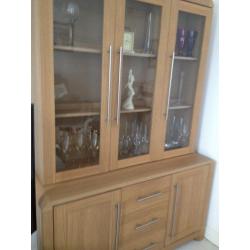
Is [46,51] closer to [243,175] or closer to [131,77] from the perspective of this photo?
[131,77]

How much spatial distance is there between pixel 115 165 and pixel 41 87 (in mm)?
703

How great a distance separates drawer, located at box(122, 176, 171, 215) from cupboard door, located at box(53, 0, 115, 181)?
243 millimetres

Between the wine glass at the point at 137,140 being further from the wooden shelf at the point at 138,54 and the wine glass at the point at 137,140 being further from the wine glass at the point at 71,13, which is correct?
the wine glass at the point at 71,13

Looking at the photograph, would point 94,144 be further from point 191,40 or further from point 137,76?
point 191,40

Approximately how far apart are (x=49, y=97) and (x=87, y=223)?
770 millimetres

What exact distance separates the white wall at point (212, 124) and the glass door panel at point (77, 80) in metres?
1.05

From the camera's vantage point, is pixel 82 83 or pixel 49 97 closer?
pixel 49 97

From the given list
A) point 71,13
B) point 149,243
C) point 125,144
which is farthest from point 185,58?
point 149,243

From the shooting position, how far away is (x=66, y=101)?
1.38 metres

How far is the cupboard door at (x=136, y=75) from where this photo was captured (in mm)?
1445

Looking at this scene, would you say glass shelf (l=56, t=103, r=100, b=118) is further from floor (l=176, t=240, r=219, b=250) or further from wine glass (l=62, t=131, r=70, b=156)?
floor (l=176, t=240, r=219, b=250)

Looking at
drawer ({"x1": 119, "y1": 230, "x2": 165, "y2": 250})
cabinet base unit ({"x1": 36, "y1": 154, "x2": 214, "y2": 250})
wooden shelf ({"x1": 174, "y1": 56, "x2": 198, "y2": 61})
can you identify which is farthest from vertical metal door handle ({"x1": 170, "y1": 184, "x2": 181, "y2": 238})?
wooden shelf ({"x1": 174, "y1": 56, "x2": 198, "y2": 61})

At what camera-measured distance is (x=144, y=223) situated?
1.65 m
